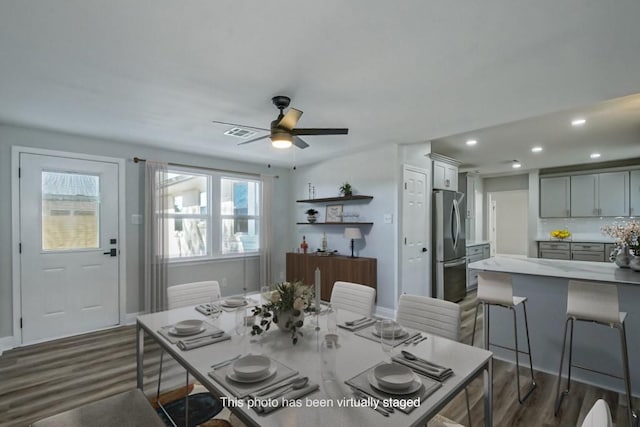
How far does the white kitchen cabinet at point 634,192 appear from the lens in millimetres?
5734

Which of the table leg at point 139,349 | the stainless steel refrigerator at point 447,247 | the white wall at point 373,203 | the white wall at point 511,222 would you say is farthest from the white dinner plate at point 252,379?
the white wall at point 511,222

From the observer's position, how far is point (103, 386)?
260 cm

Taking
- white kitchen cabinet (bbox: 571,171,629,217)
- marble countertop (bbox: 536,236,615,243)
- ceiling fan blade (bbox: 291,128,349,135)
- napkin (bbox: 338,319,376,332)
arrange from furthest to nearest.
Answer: marble countertop (bbox: 536,236,615,243)
white kitchen cabinet (bbox: 571,171,629,217)
ceiling fan blade (bbox: 291,128,349,135)
napkin (bbox: 338,319,376,332)

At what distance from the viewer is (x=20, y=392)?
2.53m

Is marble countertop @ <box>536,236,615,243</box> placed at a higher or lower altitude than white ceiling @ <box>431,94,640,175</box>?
lower

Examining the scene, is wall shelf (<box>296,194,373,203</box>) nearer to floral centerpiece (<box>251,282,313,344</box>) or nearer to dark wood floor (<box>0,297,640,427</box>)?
dark wood floor (<box>0,297,640,427</box>)

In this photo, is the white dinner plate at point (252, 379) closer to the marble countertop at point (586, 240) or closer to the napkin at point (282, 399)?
the napkin at point (282, 399)

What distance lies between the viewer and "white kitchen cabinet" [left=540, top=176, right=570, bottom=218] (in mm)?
6508

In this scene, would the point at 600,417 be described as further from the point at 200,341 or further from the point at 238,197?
the point at 238,197

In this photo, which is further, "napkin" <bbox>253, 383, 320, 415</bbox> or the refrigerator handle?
the refrigerator handle

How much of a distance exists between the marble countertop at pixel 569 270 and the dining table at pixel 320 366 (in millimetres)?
1753

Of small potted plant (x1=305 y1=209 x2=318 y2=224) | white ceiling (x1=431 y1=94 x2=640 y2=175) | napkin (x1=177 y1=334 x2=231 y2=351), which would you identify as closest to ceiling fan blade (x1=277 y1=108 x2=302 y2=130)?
napkin (x1=177 y1=334 x2=231 y2=351)

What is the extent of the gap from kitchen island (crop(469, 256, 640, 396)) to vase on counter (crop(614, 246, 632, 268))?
60 mm

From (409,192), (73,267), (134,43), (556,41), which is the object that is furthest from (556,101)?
(73,267)
